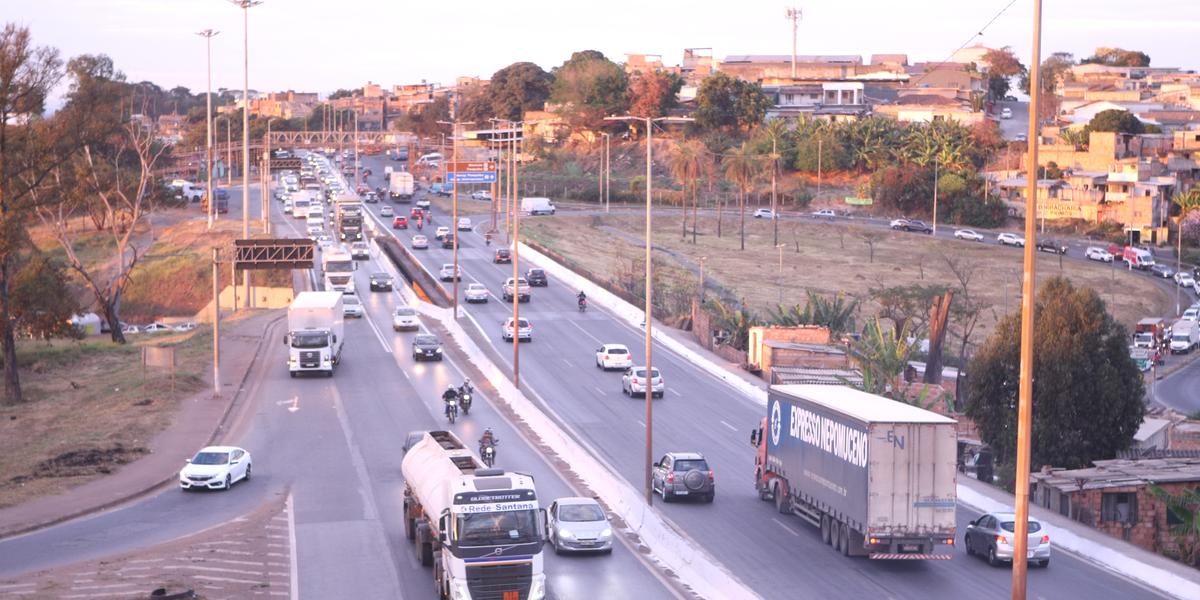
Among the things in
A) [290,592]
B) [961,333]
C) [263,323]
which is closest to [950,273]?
[961,333]

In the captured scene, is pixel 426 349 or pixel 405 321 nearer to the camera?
pixel 426 349

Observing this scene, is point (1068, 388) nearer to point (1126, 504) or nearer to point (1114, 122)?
point (1126, 504)

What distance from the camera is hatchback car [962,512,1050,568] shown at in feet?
92.9

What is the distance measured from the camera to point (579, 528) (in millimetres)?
29375

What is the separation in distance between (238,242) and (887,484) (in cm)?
4795

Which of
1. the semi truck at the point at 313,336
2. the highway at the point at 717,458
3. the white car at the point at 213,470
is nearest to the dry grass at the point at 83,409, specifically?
the white car at the point at 213,470

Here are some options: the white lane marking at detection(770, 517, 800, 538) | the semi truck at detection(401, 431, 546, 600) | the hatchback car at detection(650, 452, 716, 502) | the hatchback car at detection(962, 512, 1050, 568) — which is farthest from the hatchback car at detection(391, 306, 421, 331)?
the semi truck at detection(401, 431, 546, 600)

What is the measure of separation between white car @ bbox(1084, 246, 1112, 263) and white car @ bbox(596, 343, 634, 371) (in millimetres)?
71357

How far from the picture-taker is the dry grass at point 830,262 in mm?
100875

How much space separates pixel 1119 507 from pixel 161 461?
2922 cm

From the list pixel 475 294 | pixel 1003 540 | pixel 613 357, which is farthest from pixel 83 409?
pixel 1003 540

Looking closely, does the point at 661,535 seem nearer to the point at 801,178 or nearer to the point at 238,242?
the point at 238,242

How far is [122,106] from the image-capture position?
9412cm

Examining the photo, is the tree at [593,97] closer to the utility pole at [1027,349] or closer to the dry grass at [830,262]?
the dry grass at [830,262]
